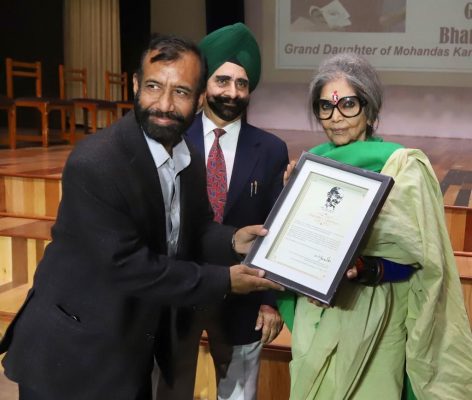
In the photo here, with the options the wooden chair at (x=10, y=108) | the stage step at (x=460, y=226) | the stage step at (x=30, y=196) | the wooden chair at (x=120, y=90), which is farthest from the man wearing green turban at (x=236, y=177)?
the wooden chair at (x=120, y=90)

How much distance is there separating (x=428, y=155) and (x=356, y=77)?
12.9ft

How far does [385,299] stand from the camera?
1.26 meters

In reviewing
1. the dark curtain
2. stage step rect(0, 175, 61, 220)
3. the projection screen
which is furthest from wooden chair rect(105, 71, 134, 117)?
stage step rect(0, 175, 61, 220)

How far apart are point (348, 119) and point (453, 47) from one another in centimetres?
552

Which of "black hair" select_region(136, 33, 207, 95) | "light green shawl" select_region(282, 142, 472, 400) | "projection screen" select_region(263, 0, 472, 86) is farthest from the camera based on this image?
"projection screen" select_region(263, 0, 472, 86)

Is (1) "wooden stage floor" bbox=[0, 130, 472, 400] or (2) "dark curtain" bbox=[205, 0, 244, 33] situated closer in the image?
(1) "wooden stage floor" bbox=[0, 130, 472, 400]

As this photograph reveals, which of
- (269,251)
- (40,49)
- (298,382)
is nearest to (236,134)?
(269,251)

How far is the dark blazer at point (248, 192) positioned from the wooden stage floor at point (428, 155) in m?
1.41

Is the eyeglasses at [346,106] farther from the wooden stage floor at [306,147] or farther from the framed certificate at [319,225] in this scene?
the wooden stage floor at [306,147]

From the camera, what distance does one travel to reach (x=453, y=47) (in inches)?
247

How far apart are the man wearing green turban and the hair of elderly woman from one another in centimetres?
28

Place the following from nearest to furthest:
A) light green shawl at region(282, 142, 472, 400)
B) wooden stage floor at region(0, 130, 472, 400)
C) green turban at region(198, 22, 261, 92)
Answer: light green shawl at region(282, 142, 472, 400)
green turban at region(198, 22, 261, 92)
wooden stage floor at region(0, 130, 472, 400)

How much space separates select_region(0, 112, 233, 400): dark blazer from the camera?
3.68ft

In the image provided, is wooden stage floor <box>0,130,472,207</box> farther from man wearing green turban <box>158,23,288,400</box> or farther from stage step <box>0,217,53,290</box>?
man wearing green turban <box>158,23,288,400</box>
